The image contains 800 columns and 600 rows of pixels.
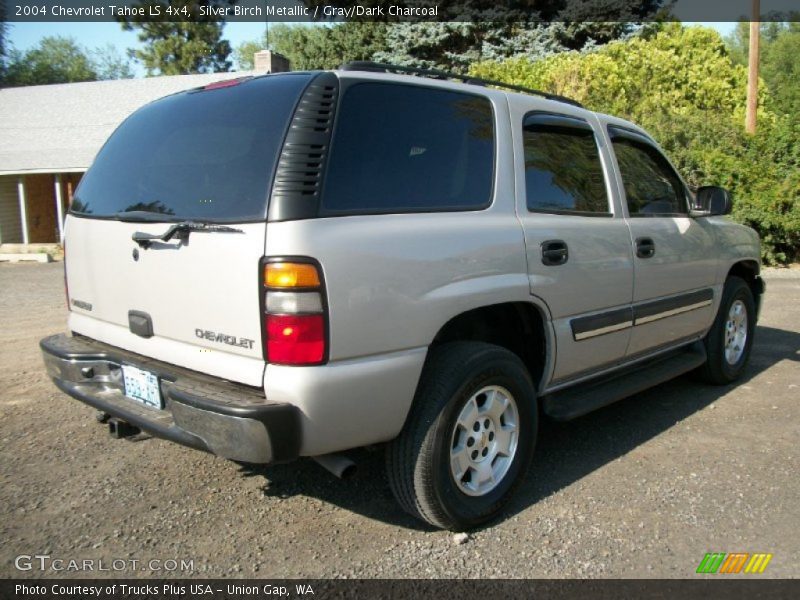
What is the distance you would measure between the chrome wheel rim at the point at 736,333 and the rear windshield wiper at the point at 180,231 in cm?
416

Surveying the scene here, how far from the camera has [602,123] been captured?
4.07 meters

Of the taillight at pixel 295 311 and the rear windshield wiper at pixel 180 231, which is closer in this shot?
the taillight at pixel 295 311

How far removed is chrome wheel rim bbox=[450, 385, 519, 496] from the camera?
2.99m

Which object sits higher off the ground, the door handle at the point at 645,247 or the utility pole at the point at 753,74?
the utility pole at the point at 753,74

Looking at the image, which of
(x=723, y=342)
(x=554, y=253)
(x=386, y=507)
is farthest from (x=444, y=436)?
(x=723, y=342)

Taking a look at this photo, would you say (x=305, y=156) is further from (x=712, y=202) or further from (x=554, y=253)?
(x=712, y=202)

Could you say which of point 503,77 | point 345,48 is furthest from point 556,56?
point 345,48

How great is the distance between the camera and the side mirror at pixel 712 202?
4559 mm

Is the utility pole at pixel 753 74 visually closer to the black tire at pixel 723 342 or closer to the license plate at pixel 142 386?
the black tire at pixel 723 342

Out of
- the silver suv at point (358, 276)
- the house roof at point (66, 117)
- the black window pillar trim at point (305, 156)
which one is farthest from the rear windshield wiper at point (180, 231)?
the house roof at point (66, 117)

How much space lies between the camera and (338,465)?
105 inches

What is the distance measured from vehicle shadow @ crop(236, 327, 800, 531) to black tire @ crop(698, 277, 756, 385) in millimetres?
110

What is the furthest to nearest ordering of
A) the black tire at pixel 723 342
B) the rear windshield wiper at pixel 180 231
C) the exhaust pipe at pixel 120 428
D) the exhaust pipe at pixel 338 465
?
the black tire at pixel 723 342, the exhaust pipe at pixel 120 428, the exhaust pipe at pixel 338 465, the rear windshield wiper at pixel 180 231

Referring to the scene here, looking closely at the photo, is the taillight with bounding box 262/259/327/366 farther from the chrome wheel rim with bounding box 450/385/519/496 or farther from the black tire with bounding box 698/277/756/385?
the black tire with bounding box 698/277/756/385
